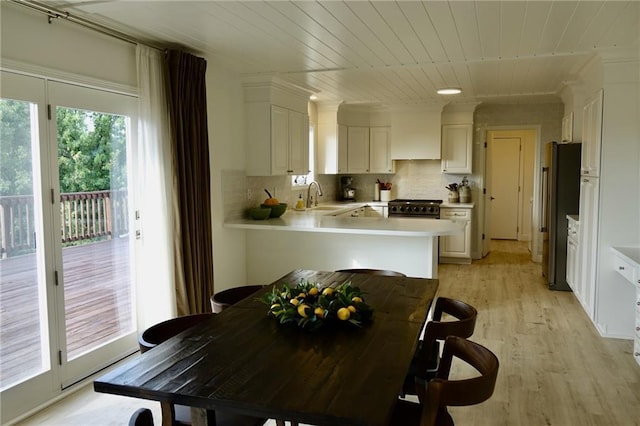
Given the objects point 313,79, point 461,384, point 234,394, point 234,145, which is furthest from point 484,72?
point 234,394

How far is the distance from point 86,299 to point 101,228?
0.50m

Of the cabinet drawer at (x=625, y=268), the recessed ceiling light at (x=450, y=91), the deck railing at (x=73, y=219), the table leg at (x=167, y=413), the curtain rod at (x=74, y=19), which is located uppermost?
the recessed ceiling light at (x=450, y=91)

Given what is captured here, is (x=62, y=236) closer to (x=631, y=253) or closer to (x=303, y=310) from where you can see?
(x=303, y=310)

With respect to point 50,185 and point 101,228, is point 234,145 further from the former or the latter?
point 50,185

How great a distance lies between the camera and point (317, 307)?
2.13 metres

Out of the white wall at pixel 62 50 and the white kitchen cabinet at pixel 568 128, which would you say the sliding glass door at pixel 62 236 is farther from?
the white kitchen cabinet at pixel 568 128

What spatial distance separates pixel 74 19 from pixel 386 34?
204 centimetres

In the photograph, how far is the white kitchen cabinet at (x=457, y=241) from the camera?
727 cm

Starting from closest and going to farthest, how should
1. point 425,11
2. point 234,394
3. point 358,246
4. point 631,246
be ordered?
point 234,394 → point 425,11 → point 631,246 → point 358,246

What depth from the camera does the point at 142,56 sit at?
11.8ft

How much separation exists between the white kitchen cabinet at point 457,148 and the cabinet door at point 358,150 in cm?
121

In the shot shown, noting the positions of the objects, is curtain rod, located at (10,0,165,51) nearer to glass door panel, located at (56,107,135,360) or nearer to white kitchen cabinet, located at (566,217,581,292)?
glass door panel, located at (56,107,135,360)

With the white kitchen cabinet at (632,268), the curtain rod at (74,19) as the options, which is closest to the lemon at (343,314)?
the curtain rod at (74,19)

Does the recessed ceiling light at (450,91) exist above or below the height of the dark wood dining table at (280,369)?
above
